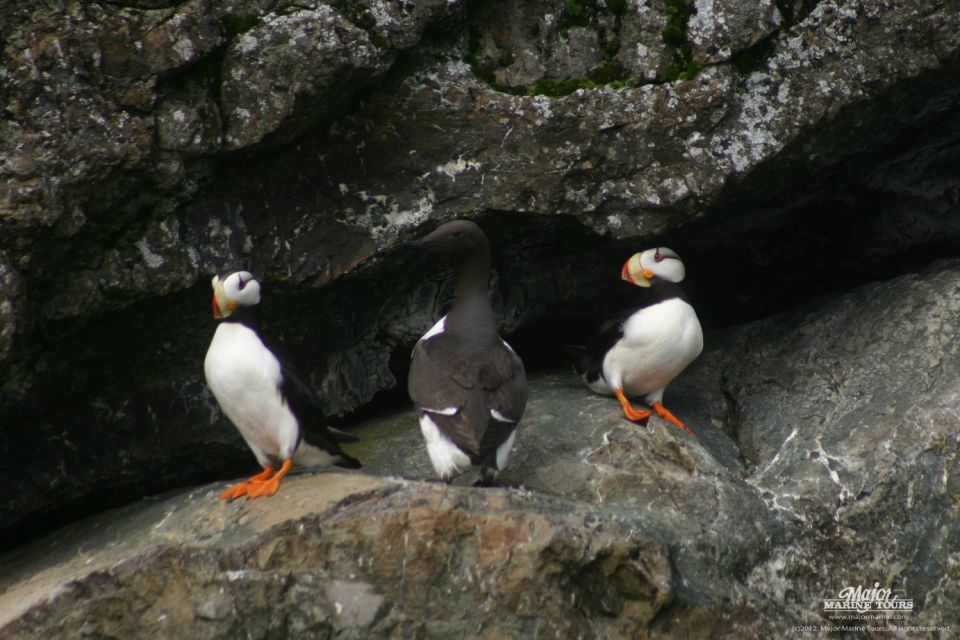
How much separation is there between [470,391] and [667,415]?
1.37 m

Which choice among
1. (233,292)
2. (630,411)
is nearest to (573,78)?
(630,411)

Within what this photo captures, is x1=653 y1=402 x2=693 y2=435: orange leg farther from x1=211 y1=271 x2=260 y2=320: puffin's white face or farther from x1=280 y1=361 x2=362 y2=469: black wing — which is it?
x1=211 y1=271 x2=260 y2=320: puffin's white face

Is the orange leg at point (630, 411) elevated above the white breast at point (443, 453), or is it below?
below

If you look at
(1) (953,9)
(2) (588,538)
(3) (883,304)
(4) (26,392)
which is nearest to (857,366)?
(3) (883,304)

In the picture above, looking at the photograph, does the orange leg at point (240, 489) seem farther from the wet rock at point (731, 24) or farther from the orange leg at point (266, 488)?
the wet rock at point (731, 24)

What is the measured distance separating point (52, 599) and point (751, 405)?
366cm

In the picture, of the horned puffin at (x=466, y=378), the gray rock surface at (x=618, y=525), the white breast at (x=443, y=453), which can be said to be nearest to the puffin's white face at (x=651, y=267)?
the gray rock surface at (x=618, y=525)

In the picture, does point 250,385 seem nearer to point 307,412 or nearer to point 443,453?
point 307,412

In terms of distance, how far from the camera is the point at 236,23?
5.02 metres

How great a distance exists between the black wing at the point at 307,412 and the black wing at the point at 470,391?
52 centimetres

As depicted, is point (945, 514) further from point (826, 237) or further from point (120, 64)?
point (120, 64)

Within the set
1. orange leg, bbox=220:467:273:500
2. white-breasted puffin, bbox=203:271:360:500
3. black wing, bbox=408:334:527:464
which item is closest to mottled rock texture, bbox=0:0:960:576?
white-breasted puffin, bbox=203:271:360:500

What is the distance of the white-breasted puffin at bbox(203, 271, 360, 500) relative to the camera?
517 centimetres

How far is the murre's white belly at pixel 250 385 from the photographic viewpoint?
17.1 feet
